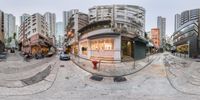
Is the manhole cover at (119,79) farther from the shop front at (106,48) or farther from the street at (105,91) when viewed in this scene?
the shop front at (106,48)

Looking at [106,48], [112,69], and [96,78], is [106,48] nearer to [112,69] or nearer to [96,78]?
[112,69]

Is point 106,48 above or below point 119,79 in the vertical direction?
above

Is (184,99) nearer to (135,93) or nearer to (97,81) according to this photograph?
(135,93)

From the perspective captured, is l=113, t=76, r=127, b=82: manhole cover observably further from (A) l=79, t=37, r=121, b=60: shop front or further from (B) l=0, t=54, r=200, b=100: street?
(A) l=79, t=37, r=121, b=60: shop front

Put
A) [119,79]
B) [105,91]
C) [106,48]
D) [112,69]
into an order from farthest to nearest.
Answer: [106,48] → [112,69] → [119,79] → [105,91]

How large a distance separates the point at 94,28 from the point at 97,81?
17004mm

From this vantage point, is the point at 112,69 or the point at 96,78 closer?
the point at 96,78

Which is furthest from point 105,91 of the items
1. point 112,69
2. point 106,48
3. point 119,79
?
point 106,48

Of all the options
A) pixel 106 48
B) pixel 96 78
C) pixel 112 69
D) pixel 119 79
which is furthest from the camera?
pixel 106 48

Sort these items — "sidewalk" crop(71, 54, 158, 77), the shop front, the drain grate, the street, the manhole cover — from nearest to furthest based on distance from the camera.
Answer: the street, the manhole cover, the drain grate, "sidewalk" crop(71, 54, 158, 77), the shop front

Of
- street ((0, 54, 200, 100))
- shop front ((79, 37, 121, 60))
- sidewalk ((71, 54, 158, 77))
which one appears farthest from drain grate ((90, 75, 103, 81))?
shop front ((79, 37, 121, 60))

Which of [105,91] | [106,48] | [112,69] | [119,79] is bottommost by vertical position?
[105,91]

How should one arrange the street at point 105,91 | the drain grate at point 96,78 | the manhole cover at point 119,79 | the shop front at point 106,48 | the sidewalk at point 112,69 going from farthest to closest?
the shop front at point 106,48 < the sidewalk at point 112,69 < the drain grate at point 96,78 < the manhole cover at point 119,79 < the street at point 105,91

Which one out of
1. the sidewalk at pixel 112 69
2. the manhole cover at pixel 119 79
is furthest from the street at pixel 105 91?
the sidewalk at pixel 112 69
